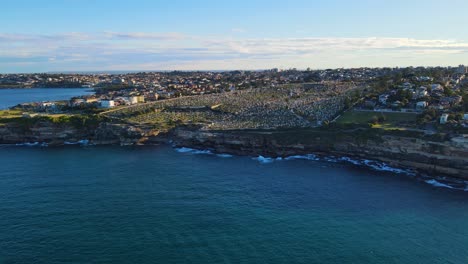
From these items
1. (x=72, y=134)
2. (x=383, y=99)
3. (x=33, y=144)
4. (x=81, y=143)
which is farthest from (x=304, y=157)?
(x=33, y=144)

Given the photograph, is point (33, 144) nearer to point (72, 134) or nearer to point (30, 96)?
point (72, 134)

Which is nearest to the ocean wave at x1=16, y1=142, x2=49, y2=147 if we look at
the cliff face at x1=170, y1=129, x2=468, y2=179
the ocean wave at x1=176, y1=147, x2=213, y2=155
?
the cliff face at x1=170, y1=129, x2=468, y2=179

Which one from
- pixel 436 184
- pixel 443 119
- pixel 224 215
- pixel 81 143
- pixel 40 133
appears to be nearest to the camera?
pixel 224 215

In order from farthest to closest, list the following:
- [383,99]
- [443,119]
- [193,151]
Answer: [383,99] < [193,151] < [443,119]

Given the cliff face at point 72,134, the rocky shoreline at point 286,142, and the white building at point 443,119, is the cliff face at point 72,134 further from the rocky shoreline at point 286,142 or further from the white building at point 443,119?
the white building at point 443,119

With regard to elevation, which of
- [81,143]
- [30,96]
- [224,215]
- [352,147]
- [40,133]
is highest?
[30,96]

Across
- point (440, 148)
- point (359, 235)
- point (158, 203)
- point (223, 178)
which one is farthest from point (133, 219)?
point (440, 148)

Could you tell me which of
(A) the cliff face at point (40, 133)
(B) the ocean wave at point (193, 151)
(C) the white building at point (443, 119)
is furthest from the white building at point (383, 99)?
(A) the cliff face at point (40, 133)

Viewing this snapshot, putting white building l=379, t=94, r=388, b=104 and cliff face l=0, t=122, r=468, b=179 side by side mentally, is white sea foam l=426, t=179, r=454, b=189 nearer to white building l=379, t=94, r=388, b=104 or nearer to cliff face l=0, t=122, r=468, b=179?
cliff face l=0, t=122, r=468, b=179
